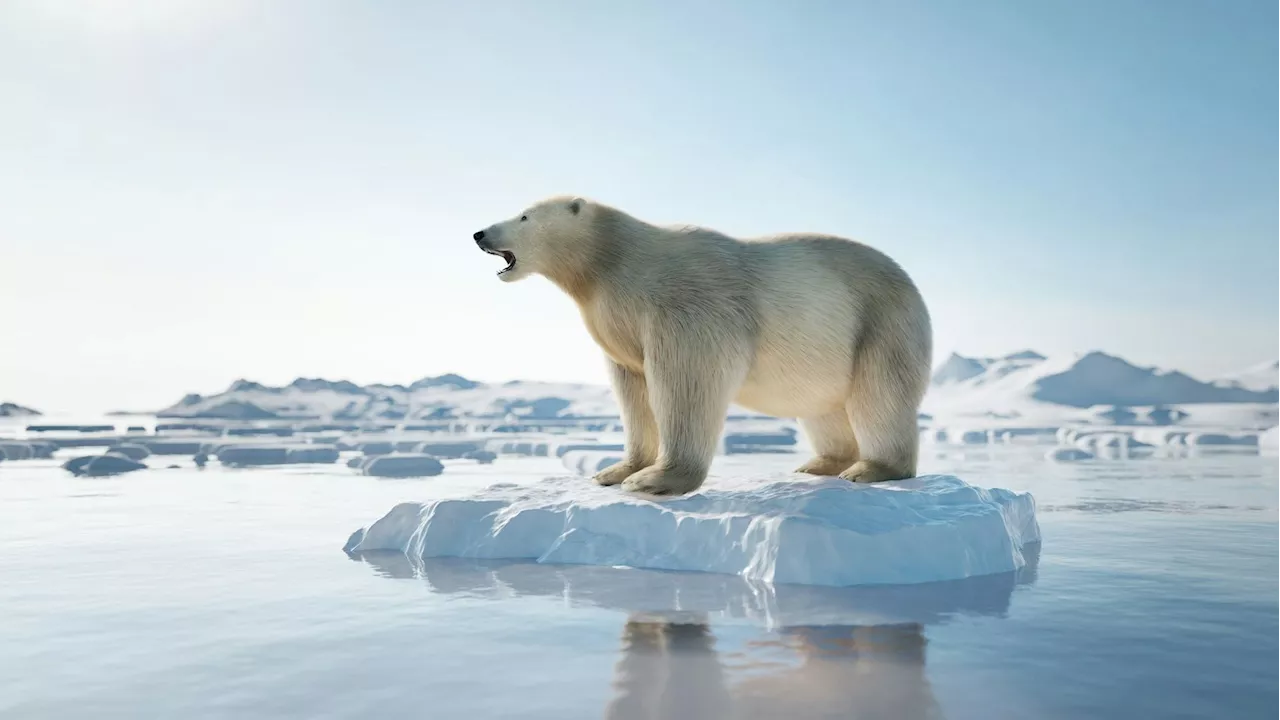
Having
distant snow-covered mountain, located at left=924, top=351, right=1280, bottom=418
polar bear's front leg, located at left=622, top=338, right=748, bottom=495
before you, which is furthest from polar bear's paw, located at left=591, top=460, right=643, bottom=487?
distant snow-covered mountain, located at left=924, top=351, right=1280, bottom=418

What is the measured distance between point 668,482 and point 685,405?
517 mm

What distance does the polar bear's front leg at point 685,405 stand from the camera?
560cm

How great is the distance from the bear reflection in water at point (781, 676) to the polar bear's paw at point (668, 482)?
1.67 m

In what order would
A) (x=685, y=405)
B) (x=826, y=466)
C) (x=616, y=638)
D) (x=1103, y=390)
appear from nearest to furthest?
(x=616, y=638)
(x=685, y=405)
(x=826, y=466)
(x=1103, y=390)

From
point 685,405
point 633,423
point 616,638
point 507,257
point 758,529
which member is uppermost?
point 507,257

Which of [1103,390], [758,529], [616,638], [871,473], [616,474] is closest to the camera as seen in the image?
[616,638]

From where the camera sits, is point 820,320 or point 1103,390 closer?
point 820,320

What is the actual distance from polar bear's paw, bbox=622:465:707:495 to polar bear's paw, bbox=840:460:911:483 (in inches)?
42.7

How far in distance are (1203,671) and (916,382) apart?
2938 mm

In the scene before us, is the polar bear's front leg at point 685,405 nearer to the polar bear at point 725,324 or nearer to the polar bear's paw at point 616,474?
the polar bear at point 725,324

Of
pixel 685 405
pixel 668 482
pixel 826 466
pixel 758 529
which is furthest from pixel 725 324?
pixel 826 466

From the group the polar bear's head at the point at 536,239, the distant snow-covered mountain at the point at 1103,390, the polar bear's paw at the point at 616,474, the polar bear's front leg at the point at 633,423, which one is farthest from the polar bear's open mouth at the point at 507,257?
the distant snow-covered mountain at the point at 1103,390

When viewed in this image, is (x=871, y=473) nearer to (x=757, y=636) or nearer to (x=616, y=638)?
(x=757, y=636)

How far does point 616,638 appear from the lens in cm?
375
